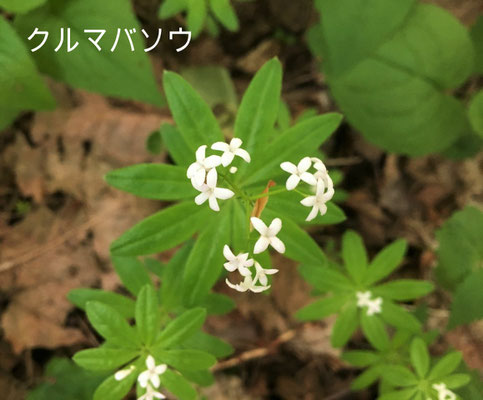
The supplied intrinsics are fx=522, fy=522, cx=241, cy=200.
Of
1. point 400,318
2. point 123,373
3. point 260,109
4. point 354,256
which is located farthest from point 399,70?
point 123,373

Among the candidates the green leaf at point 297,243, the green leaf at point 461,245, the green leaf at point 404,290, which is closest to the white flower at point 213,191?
the green leaf at point 297,243

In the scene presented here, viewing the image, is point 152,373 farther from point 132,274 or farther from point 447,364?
point 447,364

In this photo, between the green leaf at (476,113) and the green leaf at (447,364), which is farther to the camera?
the green leaf at (476,113)

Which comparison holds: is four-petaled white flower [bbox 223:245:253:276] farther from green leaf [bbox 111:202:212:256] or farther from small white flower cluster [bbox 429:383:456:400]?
small white flower cluster [bbox 429:383:456:400]

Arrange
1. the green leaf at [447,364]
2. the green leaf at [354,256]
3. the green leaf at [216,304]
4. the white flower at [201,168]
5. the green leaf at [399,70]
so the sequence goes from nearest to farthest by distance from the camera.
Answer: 1. the white flower at [201,168]
2. the green leaf at [447,364]
3. the green leaf at [216,304]
4. the green leaf at [354,256]
5. the green leaf at [399,70]

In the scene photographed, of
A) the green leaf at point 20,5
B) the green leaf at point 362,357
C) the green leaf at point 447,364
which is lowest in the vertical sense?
the green leaf at point 362,357

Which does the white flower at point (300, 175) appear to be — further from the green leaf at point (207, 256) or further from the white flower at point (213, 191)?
the green leaf at point (207, 256)
